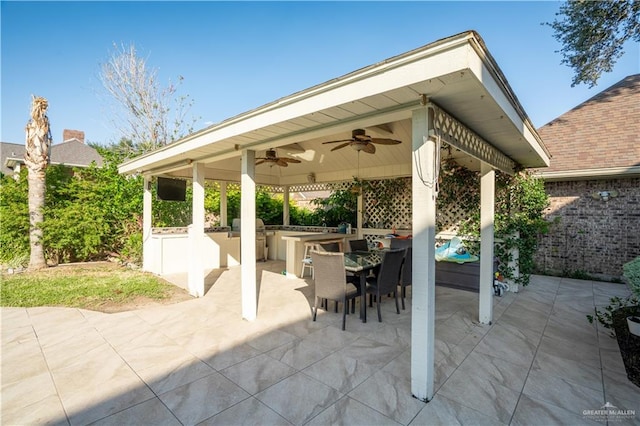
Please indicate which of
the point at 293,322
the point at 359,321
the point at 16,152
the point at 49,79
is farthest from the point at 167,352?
the point at 16,152

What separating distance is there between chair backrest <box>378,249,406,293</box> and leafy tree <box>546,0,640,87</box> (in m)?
8.50

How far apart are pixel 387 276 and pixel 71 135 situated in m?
21.4

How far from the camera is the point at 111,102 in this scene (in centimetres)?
1375

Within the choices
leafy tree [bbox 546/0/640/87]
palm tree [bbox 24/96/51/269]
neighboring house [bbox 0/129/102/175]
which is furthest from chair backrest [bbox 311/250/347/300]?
neighboring house [bbox 0/129/102/175]

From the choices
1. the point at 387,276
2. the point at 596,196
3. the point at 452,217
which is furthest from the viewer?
the point at 596,196

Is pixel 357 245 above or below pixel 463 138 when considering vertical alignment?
below

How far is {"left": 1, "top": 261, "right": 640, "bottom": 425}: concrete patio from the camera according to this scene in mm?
2182

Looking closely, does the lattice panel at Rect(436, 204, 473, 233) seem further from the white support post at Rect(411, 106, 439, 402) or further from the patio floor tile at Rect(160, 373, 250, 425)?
the patio floor tile at Rect(160, 373, 250, 425)

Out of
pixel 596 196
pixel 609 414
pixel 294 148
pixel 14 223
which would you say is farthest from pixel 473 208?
pixel 14 223

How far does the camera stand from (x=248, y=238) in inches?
161

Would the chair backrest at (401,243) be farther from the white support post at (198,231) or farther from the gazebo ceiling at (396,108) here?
the white support post at (198,231)

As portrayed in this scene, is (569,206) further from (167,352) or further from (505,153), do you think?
(167,352)

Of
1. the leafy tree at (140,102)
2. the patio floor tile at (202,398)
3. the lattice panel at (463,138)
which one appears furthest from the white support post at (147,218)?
the leafy tree at (140,102)

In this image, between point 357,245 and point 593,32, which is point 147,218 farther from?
point 593,32
